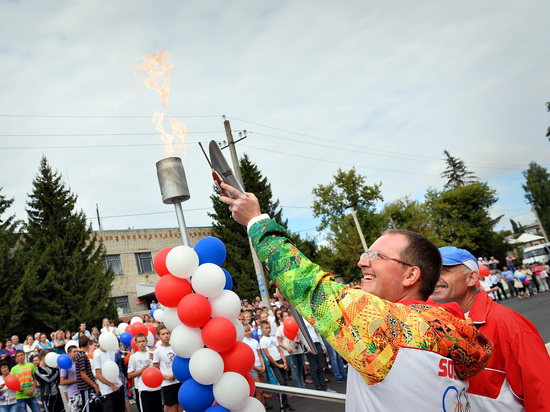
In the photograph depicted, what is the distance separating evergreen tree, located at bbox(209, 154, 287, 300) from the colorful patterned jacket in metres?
31.2

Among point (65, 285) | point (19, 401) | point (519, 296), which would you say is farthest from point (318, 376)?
point (65, 285)

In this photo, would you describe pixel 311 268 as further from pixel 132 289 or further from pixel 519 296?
pixel 132 289

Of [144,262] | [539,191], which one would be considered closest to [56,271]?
[144,262]

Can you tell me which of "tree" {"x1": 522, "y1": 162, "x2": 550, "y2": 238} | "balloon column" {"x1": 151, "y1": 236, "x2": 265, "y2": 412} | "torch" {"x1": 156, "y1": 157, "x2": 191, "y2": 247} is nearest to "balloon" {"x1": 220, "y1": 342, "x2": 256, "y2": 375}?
"balloon column" {"x1": 151, "y1": 236, "x2": 265, "y2": 412}

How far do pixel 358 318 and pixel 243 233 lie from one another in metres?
34.1

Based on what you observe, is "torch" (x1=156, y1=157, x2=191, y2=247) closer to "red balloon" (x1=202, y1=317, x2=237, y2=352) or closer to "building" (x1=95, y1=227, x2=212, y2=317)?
"red balloon" (x1=202, y1=317, x2=237, y2=352)

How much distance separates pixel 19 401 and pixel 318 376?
21.4ft

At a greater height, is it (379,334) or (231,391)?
(379,334)

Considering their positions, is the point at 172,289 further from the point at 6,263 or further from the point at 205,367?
the point at 6,263

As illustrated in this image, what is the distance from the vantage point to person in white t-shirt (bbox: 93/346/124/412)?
845cm

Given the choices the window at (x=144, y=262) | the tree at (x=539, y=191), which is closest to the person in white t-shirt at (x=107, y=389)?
the window at (x=144, y=262)

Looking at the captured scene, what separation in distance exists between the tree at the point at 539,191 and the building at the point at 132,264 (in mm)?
64376

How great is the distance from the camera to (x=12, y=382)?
959 centimetres

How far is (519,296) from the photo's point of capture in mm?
22562
